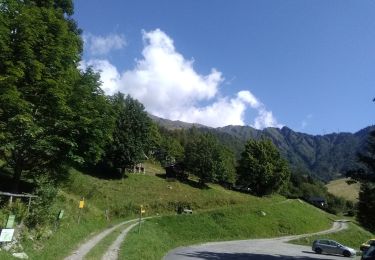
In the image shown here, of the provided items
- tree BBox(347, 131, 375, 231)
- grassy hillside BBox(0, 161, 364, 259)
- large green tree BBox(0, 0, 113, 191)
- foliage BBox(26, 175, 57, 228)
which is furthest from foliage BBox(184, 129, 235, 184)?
foliage BBox(26, 175, 57, 228)

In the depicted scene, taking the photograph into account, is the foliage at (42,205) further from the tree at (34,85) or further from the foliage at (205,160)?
the foliage at (205,160)

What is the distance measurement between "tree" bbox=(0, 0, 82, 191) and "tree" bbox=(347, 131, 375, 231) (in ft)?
72.5

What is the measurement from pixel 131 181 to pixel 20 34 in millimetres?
50946

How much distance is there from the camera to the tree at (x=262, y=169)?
102 metres

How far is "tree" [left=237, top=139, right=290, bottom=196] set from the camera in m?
102

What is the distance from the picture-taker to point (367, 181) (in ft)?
116

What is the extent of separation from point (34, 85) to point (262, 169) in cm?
7972

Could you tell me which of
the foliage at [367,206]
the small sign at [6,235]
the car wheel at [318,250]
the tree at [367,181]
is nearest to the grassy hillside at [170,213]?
the car wheel at [318,250]

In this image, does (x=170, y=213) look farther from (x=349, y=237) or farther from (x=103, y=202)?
(x=349, y=237)

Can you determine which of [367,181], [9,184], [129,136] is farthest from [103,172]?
[367,181]

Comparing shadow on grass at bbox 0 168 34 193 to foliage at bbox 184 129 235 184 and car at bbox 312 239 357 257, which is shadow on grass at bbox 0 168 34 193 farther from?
foliage at bbox 184 129 235 184

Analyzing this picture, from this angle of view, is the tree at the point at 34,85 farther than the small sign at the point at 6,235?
Yes

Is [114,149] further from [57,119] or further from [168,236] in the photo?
[57,119]

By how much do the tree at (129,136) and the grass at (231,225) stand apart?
64.1ft
